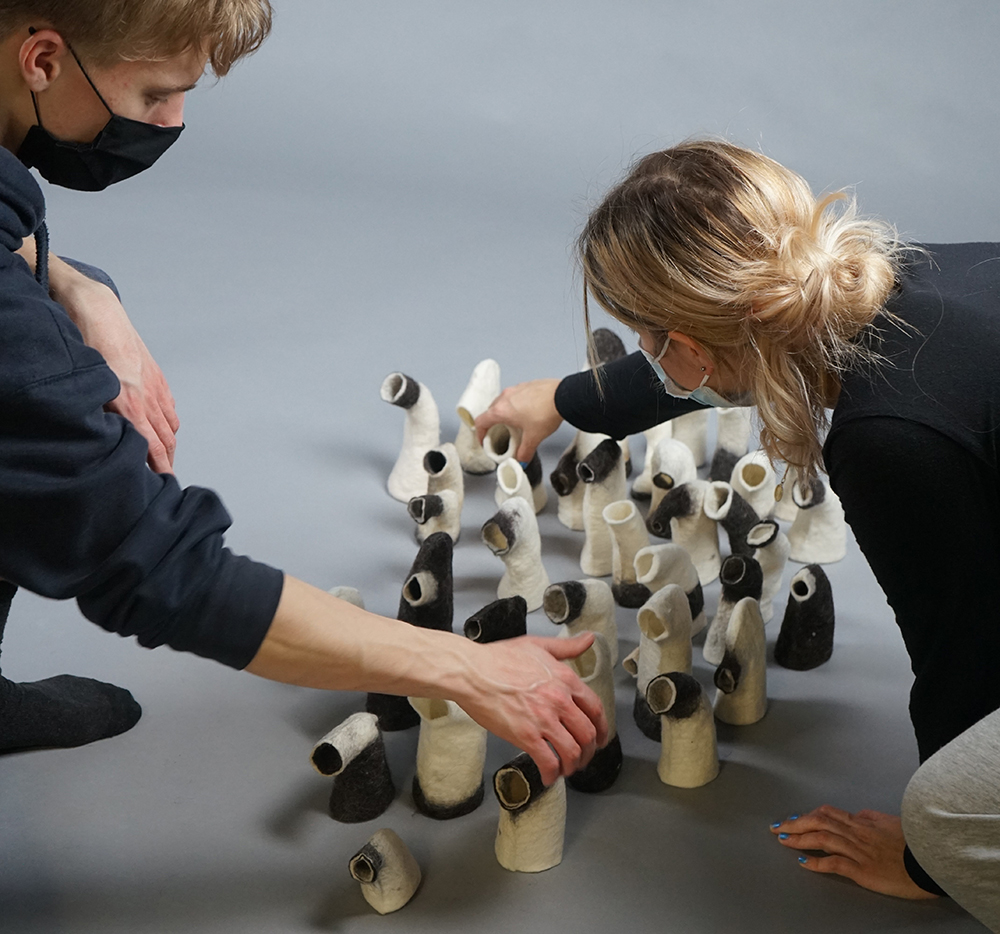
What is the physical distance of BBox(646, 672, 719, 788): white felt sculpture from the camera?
149 cm

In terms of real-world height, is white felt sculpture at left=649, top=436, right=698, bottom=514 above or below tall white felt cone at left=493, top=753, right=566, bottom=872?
above

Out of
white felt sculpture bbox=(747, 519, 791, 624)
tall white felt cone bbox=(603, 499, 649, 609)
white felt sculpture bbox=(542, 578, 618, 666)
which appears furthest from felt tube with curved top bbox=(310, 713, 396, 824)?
white felt sculpture bbox=(747, 519, 791, 624)

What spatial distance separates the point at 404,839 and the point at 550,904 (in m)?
0.21

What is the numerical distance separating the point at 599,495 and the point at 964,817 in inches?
38.5

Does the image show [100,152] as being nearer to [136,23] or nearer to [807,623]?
[136,23]

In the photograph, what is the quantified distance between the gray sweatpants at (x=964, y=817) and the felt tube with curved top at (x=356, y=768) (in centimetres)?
65

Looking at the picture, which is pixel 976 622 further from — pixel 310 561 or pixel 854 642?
pixel 310 561

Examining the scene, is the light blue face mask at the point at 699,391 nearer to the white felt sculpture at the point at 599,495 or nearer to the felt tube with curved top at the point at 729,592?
the felt tube with curved top at the point at 729,592

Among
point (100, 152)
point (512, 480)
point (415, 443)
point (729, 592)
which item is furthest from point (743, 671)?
point (100, 152)

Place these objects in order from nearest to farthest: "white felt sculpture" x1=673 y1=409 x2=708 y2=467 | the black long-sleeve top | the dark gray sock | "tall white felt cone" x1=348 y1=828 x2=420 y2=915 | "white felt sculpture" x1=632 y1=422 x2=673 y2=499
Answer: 1. the black long-sleeve top
2. "tall white felt cone" x1=348 y1=828 x2=420 y2=915
3. the dark gray sock
4. "white felt sculpture" x1=632 y1=422 x2=673 y2=499
5. "white felt sculpture" x1=673 y1=409 x2=708 y2=467

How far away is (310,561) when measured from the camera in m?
2.08

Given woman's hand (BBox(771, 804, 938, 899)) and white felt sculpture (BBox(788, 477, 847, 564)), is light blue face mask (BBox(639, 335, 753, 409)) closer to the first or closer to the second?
woman's hand (BBox(771, 804, 938, 899))

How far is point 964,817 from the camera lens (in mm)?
1146

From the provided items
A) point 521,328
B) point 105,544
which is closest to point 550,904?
point 105,544
